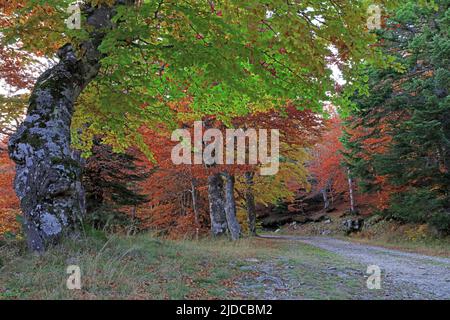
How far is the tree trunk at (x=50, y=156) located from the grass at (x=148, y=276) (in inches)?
19.0

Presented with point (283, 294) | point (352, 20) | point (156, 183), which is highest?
point (352, 20)

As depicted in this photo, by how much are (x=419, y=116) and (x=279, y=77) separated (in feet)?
33.3

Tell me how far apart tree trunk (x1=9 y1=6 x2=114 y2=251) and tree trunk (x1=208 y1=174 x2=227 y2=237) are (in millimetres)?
9361

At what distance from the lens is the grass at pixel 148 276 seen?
4227mm

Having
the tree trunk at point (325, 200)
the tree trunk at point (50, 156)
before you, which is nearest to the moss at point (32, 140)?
the tree trunk at point (50, 156)

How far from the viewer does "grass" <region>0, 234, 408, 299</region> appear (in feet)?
13.9

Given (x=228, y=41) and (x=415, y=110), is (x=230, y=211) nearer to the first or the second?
(x=415, y=110)

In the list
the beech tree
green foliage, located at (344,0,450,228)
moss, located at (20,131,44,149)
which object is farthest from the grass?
green foliage, located at (344,0,450,228)

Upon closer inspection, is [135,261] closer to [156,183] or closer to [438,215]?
[156,183]

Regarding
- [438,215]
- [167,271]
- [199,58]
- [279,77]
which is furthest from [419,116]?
[167,271]

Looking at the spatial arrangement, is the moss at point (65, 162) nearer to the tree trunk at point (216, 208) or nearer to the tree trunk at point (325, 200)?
the tree trunk at point (216, 208)

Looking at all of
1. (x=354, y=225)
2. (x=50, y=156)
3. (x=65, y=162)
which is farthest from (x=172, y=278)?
(x=354, y=225)

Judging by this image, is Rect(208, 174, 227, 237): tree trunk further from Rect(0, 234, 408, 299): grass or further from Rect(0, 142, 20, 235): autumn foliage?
Rect(0, 234, 408, 299): grass

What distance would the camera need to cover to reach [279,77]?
697 cm
